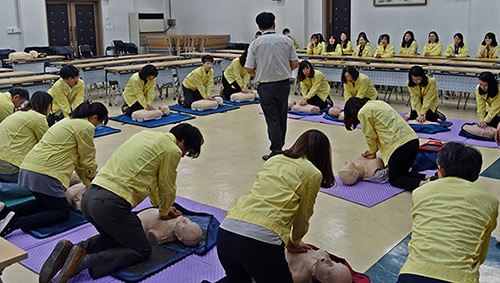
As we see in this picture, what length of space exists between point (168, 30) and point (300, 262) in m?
15.0

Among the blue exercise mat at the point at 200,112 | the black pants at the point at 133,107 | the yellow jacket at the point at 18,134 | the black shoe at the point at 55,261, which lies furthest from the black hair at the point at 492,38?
the black shoe at the point at 55,261

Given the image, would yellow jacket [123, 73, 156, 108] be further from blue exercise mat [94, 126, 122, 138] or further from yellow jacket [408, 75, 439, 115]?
yellow jacket [408, 75, 439, 115]

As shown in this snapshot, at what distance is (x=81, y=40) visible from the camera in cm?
1474

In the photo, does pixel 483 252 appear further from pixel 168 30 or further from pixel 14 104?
pixel 168 30

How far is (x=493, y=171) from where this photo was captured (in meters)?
4.93

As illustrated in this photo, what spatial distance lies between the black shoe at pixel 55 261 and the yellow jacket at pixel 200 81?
217 inches

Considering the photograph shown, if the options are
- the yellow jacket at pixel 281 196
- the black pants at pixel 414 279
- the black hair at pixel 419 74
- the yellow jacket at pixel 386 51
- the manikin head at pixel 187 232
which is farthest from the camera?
the yellow jacket at pixel 386 51

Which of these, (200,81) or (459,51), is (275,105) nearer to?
(200,81)

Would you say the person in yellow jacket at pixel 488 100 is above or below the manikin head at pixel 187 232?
above

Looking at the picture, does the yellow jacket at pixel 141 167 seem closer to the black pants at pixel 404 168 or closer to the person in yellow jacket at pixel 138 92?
the black pants at pixel 404 168

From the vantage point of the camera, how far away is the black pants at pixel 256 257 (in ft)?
7.52

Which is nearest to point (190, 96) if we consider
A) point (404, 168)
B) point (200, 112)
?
point (200, 112)

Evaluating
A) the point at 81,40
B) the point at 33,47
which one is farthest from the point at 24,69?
the point at 81,40

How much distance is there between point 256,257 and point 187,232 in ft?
3.67
